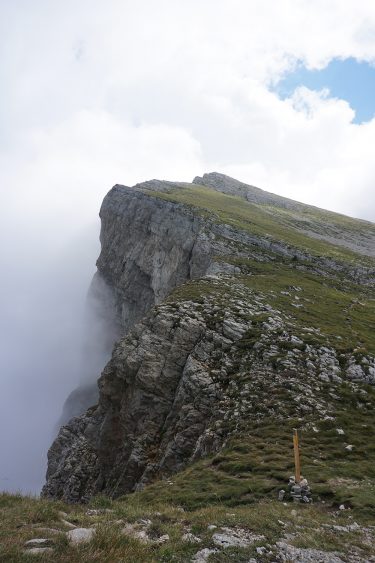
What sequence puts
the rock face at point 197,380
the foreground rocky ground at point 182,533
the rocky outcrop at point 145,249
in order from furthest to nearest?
the rocky outcrop at point 145,249
the rock face at point 197,380
the foreground rocky ground at point 182,533

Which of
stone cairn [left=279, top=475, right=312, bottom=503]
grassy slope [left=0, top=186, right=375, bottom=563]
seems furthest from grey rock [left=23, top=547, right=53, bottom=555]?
stone cairn [left=279, top=475, right=312, bottom=503]

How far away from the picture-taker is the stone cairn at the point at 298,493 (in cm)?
1424

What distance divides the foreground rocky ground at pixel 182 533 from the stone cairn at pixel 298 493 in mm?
534

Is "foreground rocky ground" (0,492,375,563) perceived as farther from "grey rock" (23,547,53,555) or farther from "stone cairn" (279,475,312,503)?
"stone cairn" (279,475,312,503)

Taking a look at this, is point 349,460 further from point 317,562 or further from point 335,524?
point 317,562

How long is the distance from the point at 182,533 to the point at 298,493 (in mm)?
5807

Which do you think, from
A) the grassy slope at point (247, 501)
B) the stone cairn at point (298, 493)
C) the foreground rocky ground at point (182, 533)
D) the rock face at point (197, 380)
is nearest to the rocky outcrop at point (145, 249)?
the rock face at point (197, 380)

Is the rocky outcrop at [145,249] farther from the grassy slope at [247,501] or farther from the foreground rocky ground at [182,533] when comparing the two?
the foreground rocky ground at [182,533]

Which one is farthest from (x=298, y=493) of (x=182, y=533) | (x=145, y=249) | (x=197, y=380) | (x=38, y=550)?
(x=145, y=249)

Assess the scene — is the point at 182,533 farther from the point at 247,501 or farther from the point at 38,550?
the point at 247,501

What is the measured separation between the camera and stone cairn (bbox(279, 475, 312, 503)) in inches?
561

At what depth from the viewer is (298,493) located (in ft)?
47.4

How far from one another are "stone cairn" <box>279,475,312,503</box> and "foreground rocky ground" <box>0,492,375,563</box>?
0.53 metres

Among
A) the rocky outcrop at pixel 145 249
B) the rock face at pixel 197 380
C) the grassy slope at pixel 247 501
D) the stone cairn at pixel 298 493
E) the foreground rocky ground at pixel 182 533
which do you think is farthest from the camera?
Result: the rocky outcrop at pixel 145 249
